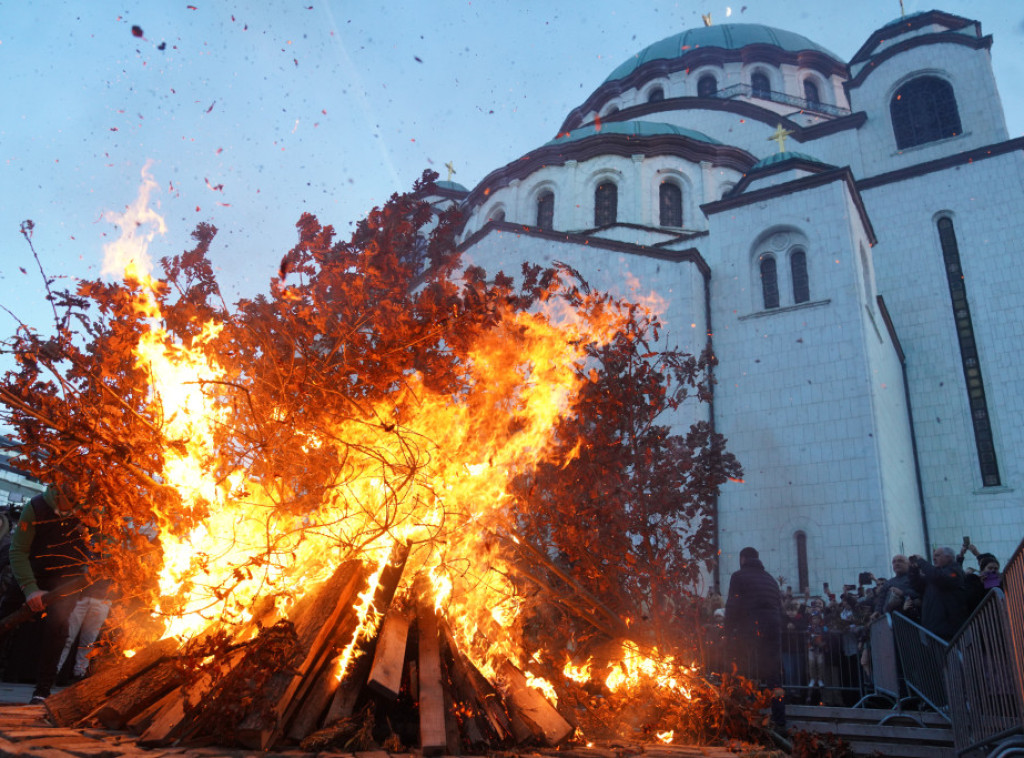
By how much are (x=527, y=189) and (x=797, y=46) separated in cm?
1863

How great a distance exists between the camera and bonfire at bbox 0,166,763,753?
4.24 metres

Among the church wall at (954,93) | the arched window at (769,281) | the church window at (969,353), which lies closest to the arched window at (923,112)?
the church wall at (954,93)

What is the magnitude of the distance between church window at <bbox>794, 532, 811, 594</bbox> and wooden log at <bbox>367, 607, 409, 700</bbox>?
1247cm

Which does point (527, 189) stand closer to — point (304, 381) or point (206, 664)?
point (304, 381)

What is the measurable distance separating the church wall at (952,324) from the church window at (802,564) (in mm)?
5558

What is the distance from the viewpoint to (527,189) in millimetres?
25062

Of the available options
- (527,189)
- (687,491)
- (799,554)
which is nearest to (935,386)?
(799,554)

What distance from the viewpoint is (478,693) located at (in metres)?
4.51

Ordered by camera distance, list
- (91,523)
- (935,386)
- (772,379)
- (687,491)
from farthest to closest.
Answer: (935,386) → (772,379) → (687,491) → (91,523)

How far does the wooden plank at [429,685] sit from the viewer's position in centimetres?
391

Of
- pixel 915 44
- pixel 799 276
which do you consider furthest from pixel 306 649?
pixel 915 44

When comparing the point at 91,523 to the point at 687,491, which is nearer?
the point at 91,523

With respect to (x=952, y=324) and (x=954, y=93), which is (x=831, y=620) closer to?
(x=952, y=324)

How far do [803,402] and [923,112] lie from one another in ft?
46.7
